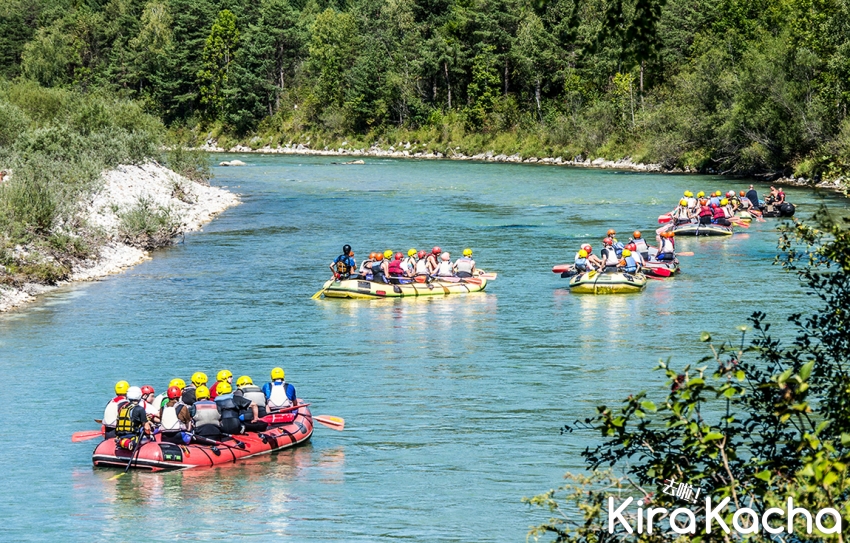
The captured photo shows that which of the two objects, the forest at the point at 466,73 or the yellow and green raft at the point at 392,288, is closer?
the yellow and green raft at the point at 392,288

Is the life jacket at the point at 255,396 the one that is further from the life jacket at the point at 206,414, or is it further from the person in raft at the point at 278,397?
the life jacket at the point at 206,414

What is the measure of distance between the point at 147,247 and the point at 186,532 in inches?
1047

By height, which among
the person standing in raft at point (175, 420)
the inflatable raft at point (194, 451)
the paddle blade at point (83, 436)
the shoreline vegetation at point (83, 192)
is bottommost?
the inflatable raft at point (194, 451)

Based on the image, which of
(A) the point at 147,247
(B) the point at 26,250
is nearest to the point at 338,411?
(B) the point at 26,250

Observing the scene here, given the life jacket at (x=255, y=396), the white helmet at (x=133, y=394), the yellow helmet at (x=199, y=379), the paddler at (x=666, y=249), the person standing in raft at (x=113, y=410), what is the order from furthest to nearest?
the paddler at (x=666, y=249) → the life jacket at (x=255, y=396) → the yellow helmet at (x=199, y=379) → the person standing in raft at (x=113, y=410) → the white helmet at (x=133, y=394)

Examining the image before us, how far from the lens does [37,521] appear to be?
49.6 ft

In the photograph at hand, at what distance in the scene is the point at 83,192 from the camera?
4025 cm

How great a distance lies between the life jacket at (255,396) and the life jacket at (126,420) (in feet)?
6.24

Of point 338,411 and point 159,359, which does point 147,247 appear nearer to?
point 159,359

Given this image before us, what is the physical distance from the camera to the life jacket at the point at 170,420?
1752cm

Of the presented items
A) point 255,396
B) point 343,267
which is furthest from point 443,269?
point 255,396

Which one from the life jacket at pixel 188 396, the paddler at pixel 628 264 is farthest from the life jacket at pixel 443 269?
the life jacket at pixel 188 396

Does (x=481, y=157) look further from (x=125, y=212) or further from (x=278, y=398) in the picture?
(x=278, y=398)

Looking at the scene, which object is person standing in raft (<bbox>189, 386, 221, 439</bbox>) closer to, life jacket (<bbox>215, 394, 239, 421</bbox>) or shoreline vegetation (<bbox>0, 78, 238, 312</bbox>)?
life jacket (<bbox>215, 394, 239, 421</bbox>)
